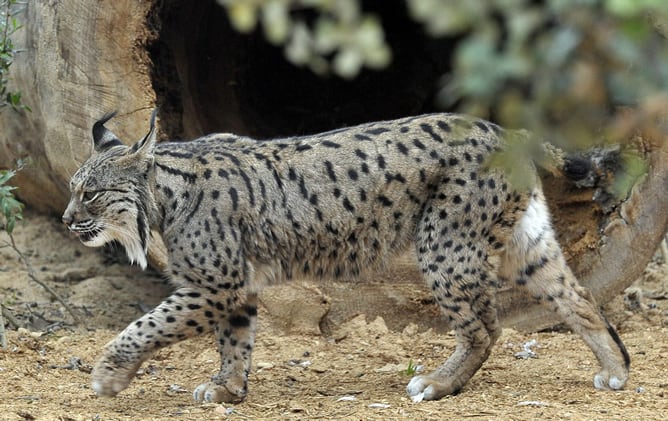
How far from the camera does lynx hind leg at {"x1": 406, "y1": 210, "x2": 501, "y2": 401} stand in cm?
522

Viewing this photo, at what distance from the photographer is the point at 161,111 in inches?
260

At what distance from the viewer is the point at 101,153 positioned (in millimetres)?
5520

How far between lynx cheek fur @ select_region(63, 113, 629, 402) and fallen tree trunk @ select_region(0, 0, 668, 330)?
0.61 meters

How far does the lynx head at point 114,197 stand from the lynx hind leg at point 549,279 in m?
2.07

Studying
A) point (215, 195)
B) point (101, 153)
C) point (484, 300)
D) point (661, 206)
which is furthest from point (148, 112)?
point (661, 206)

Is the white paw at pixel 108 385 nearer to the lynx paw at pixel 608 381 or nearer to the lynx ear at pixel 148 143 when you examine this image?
the lynx ear at pixel 148 143

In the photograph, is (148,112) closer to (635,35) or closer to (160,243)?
(160,243)

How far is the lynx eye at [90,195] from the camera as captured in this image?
5.34m

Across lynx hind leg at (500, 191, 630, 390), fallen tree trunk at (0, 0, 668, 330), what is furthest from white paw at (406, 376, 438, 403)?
fallen tree trunk at (0, 0, 668, 330)

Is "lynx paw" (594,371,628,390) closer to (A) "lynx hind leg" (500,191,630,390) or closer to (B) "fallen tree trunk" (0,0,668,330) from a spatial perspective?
(A) "lynx hind leg" (500,191,630,390)

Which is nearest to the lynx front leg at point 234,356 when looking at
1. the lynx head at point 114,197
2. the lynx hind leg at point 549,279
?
the lynx head at point 114,197

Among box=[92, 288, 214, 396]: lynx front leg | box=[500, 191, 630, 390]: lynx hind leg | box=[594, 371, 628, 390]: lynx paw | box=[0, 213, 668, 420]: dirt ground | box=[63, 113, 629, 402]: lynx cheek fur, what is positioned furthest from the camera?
box=[500, 191, 630, 390]: lynx hind leg

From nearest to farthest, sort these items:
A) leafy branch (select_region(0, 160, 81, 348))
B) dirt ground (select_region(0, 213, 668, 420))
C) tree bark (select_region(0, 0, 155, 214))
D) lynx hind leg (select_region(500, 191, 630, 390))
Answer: dirt ground (select_region(0, 213, 668, 420))
lynx hind leg (select_region(500, 191, 630, 390))
leafy branch (select_region(0, 160, 81, 348))
tree bark (select_region(0, 0, 155, 214))

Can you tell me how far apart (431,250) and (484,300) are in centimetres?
41
